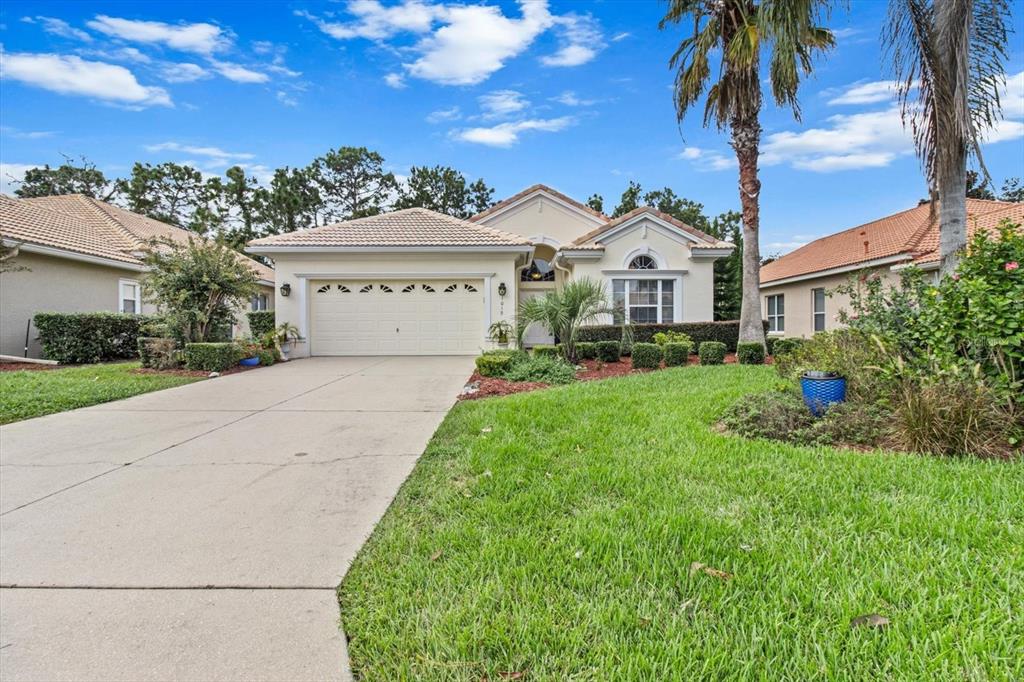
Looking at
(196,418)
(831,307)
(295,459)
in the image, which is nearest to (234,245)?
(196,418)

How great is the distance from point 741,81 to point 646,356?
6.94 m

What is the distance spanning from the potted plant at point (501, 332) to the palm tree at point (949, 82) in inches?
369

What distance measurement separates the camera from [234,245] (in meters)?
12.0

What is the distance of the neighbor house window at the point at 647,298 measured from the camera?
15.8 metres

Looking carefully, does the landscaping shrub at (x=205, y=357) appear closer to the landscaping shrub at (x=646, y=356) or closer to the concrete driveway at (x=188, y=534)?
the concrete driveway at (x=188, y=534)

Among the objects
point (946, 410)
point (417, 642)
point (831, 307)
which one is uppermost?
point (831, 307)

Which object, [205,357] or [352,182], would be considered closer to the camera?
[205,357]

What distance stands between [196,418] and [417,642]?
5600mm

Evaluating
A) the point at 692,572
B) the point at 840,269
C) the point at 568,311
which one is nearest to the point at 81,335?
the point at 568,311

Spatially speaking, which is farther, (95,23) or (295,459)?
(95,23)

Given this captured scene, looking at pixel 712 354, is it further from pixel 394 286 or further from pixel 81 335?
pixel 81 335

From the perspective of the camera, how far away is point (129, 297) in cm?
1504

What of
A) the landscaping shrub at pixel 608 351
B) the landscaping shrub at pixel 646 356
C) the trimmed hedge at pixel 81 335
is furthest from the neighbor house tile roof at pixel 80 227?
the landscaping shrub at pixel 646 356

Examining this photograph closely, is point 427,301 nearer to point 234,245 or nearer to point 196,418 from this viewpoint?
point 234,245
